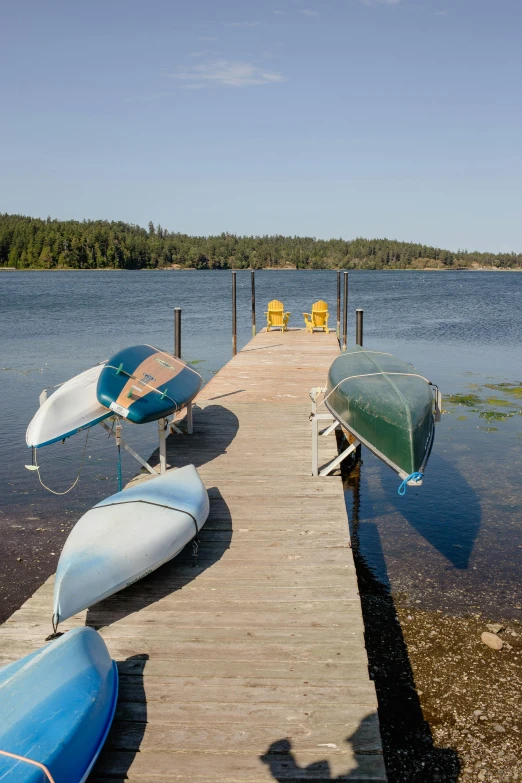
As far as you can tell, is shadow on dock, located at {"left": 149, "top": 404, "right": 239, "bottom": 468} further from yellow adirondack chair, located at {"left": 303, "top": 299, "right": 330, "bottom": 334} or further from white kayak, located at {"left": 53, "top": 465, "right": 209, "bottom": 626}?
yellow adirondack chair, located at {"left": 303, "top": 299, "right": 330, "bottom": 334}

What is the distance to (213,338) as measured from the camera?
31875 mm

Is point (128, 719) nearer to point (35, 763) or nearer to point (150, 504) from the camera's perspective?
point (35, 763)

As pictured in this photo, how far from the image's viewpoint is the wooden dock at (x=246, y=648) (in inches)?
143

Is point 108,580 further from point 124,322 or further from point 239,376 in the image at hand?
point 124,322

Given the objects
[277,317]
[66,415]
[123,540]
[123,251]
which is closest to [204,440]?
[66,415]

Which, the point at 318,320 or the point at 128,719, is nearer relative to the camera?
the point at 128,719

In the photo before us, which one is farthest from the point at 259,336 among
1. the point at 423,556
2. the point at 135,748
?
the point at 135,748

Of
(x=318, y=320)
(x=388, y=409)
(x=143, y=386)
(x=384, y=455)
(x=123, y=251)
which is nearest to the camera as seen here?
(x=384, y=455)

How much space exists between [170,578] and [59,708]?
2.19 m

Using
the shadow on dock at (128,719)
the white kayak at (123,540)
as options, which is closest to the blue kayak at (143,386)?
the white kayak at (123,540)

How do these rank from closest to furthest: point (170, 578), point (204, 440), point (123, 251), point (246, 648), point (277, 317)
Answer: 1. point (246, 648)
2. point (170, 578)
3. point (204, 440)
4. point (277, 317)
5. point (123, 251)

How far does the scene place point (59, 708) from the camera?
11.3 ft

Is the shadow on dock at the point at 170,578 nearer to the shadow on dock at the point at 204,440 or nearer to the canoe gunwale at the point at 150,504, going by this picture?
the canoe gunwale at the point at 150,504

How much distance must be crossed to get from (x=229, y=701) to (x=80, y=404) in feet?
14.9
